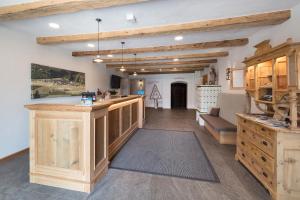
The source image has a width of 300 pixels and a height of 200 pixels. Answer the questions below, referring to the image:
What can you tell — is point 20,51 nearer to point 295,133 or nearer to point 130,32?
point 130,32

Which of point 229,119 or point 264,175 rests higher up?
point 229,119

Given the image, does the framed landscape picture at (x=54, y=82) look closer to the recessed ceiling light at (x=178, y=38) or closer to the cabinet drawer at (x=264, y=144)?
the recessed ceiling light at (x=178, y=38)

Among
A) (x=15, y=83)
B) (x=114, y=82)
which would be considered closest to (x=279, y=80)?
(x=15, y=83)

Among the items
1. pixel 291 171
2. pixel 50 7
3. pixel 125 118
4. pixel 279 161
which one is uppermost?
pixel 50 7

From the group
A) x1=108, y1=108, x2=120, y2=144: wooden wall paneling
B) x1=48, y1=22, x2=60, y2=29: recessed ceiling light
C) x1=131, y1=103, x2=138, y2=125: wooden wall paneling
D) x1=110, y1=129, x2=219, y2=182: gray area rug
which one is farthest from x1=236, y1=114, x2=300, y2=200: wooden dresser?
x1=48, y1=22, x2=60, y2=29: recessed ceiling light

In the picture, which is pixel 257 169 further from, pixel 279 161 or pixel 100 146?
pixel 100 146

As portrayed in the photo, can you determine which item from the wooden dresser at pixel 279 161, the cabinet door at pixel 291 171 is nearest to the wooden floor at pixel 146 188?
the wooden dresser at pixel 279 161

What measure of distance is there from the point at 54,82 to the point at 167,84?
8078 mm

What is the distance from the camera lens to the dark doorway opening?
11672mm

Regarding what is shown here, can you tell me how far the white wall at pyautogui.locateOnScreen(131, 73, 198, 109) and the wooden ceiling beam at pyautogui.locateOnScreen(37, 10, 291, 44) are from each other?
792 centimetres

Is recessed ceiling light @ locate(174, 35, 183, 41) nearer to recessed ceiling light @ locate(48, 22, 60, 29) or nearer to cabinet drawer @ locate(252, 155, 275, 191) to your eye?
recessed ceiling light @ locate(48, 22, 60, 29)

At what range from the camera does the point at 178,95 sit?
1177 cm

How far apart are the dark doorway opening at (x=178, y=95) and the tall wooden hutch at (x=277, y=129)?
8.78m

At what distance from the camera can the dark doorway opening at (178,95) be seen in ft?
38.3
